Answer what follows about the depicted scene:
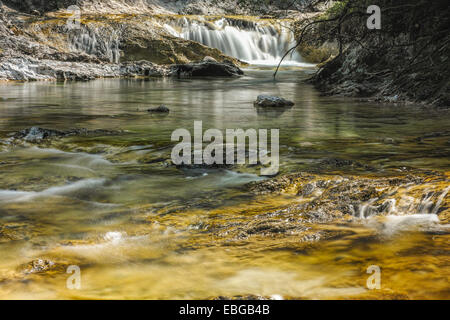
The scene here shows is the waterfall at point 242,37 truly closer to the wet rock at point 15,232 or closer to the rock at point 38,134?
the rock at point 38,134

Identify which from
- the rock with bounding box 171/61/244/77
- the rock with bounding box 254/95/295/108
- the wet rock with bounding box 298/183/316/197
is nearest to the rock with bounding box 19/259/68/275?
the wet rock with bounding box 298/183/316/197

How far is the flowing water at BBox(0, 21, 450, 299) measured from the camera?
2.00m

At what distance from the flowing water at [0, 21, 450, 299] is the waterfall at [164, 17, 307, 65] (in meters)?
28.1

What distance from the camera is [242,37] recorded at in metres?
34.8

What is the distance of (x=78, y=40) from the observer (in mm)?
28625

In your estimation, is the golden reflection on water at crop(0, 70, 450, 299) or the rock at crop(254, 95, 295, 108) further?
the rock at crop(254, 95, 295, 108)

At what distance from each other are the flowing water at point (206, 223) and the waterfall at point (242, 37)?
92.1 feet

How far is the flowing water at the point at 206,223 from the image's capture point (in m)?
2.00

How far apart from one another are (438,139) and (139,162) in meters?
3.50

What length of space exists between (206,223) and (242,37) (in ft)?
110

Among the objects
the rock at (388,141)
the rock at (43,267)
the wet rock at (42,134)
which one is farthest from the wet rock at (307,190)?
the wet rock at (42,134)

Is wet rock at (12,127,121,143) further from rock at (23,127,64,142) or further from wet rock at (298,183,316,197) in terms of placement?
wet rock at (298,183,316,197)

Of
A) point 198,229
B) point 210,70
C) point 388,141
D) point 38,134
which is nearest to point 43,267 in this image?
point 198,229
